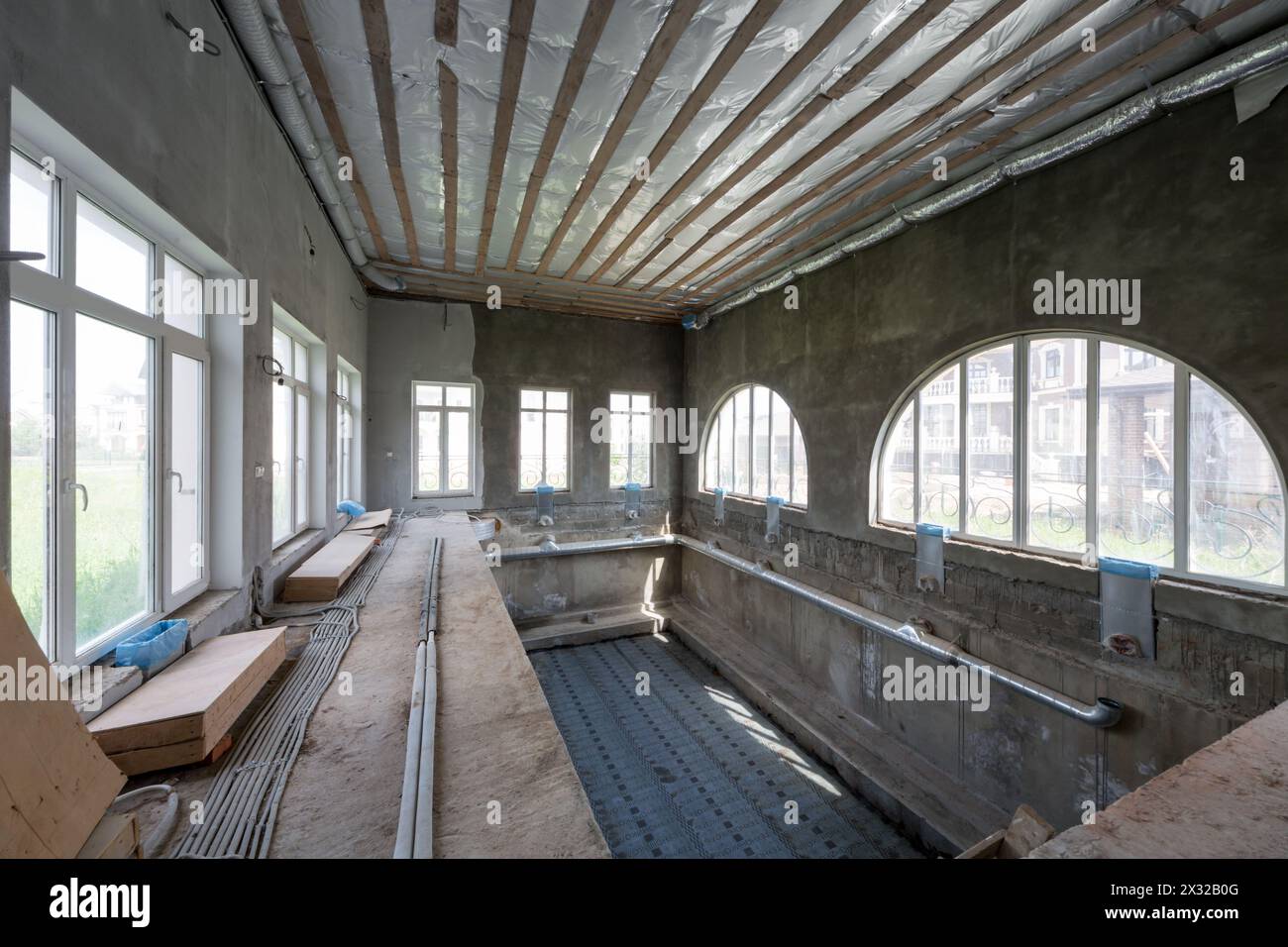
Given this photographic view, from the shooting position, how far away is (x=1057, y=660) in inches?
123

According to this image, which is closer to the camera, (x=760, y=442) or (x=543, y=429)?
(x=760, y=442)

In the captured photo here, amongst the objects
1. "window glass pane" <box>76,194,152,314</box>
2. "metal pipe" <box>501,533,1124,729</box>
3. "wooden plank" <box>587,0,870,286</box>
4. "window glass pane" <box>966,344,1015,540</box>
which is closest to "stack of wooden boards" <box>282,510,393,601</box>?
"window glass pane" <box>76,194,152,314</box>

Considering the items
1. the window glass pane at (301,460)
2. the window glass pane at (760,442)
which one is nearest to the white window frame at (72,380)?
the window glass pane at (301,460)

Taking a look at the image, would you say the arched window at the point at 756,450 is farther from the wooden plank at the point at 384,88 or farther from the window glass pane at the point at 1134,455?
the wooden plank at the point at 384,88

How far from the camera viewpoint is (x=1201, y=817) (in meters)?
1.02

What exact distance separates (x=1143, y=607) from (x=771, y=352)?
3950mm

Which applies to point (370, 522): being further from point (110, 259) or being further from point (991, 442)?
point (991, 442)

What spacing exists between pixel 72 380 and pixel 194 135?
1.12 metres

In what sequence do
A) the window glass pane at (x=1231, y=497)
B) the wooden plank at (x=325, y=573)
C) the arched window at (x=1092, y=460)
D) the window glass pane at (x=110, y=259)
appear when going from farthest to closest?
the wooden plank at (x=325, y=573), the arched window at (x=1092, y=460), the window glass pane at (x=1231, y=497), the window glass pane at (x=110, y=259)

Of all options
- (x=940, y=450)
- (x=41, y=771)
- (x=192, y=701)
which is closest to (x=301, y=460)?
(x=192, y=701)

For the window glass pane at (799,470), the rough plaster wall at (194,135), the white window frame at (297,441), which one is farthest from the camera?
the window glass pane at (799,470)

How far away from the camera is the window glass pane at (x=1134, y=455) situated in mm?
2762

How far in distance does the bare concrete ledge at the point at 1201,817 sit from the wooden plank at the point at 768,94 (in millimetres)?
2869
